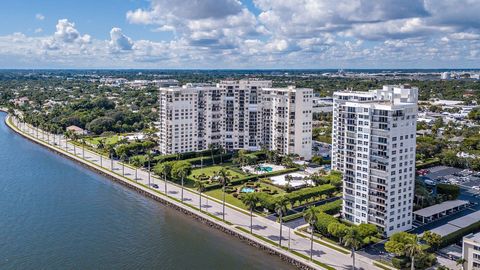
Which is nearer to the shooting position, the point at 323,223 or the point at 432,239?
the point at 432,239

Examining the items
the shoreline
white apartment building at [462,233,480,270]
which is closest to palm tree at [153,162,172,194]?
the shoreline

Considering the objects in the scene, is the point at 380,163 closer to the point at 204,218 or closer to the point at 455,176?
the point at 204,218

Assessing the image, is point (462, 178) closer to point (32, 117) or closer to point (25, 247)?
point (25, 247)

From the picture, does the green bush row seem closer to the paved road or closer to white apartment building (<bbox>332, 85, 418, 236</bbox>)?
white apartment building (<bbox>332, 85, 418, 236</bbox>)

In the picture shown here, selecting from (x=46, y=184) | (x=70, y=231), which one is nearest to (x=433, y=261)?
(x=70, y=231)

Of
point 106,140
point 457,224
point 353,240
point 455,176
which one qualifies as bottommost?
point 457,224

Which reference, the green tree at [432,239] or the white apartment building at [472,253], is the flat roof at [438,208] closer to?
the green tree at [432,239]

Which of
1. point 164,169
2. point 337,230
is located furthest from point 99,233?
point 337,230
